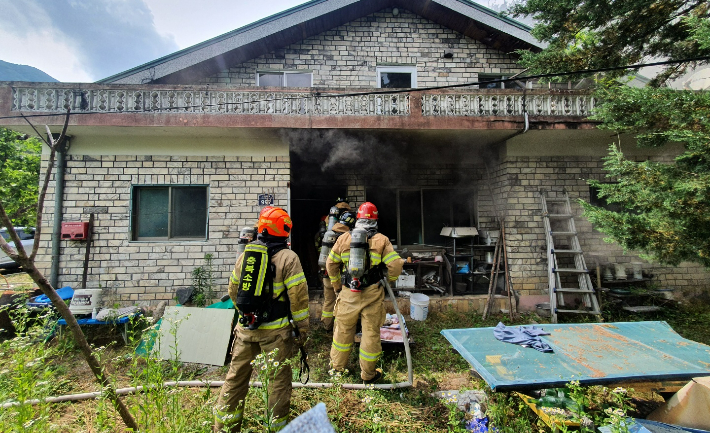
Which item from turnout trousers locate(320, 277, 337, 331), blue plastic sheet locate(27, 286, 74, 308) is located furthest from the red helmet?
blue plastic sheet locate(27, 286, 74, 308)

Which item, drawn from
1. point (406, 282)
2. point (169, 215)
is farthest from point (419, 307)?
point (169, 215)

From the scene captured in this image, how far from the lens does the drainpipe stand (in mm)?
5582

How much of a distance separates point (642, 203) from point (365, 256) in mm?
4038

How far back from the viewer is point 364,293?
3.91 meters

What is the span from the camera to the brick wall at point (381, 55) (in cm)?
762

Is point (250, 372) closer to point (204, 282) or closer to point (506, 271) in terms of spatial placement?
point (204, 282)

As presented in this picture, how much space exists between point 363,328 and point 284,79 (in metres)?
6.46

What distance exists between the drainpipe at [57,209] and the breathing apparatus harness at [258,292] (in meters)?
5.18

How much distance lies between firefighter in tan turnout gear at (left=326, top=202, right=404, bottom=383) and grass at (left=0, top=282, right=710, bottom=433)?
325 millimetres

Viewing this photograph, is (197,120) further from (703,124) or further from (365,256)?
(703,124)

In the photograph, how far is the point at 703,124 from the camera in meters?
3.83

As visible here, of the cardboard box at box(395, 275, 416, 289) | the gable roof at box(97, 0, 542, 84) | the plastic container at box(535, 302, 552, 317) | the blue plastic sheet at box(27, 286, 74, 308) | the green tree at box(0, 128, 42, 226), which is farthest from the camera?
the green tree at box(0, 128, 42, 226)

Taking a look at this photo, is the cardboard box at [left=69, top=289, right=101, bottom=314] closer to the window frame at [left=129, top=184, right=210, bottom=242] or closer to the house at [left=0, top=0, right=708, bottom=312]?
the house at [left=0, top=0, right=708, bottom=312]

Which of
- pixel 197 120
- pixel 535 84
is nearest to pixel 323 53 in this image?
pixel 197 120
